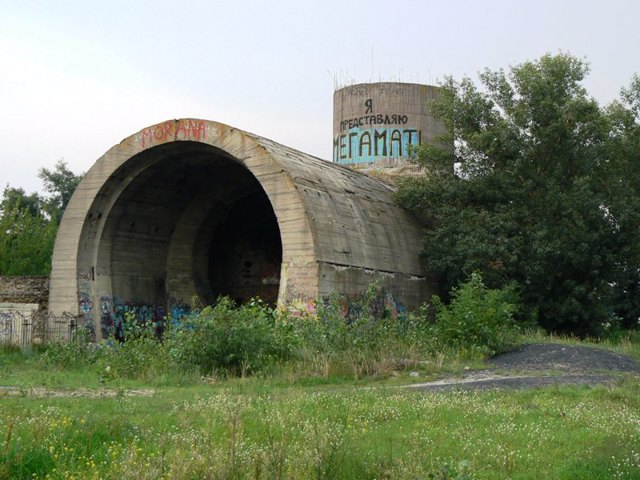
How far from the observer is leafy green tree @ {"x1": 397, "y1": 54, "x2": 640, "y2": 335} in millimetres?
24469

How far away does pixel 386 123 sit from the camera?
3200 cm

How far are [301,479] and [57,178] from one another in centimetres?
4660

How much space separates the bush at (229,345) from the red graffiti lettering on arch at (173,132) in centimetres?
786

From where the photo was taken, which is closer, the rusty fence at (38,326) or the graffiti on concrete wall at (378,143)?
the rusty fence at (38,326)

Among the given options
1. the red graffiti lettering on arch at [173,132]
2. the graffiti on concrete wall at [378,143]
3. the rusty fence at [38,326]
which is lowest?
the rusty fence at [38,326]

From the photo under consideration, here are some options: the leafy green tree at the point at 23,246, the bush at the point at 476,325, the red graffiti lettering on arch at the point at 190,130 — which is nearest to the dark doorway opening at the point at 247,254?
the red graffiti lettering on arch at the point at 190,130

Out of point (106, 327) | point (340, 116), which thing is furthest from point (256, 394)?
point (340, 116)

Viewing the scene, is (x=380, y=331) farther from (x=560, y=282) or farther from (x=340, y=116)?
(x=340, y=116)

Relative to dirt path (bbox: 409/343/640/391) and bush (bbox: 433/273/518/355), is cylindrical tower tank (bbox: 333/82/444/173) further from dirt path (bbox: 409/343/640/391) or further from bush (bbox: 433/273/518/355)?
dirt path (bbox: 409/343/640/391)

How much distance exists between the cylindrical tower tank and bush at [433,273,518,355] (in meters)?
12.6

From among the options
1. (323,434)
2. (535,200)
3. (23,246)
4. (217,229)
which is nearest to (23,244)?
(23,246)

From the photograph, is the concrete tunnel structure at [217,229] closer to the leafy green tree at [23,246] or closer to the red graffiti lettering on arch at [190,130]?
the red graffiti lettering on arch at [190,130]

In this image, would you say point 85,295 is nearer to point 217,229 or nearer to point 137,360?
point 217,229

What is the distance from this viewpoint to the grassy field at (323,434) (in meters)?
6.50
